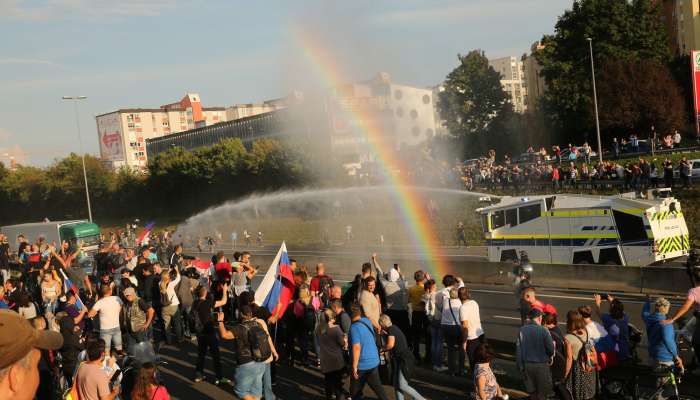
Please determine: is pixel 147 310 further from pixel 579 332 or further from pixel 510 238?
pixel 510 238

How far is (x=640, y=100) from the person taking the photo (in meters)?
53.5

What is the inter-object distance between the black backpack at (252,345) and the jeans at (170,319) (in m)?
6.10

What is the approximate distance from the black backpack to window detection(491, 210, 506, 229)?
60.0 ft

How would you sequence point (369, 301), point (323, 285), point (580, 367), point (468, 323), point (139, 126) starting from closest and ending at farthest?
point (580, 367) < point (468, 323) < point (369, 301) < point (323, 285) < point (139, 126)

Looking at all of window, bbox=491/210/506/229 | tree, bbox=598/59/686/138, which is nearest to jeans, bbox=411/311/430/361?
window, bbox=491/210/506/229

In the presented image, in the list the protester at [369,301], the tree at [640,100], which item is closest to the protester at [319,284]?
the protester at [369,301]

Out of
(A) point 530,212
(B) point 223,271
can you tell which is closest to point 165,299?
(B) point 223,271

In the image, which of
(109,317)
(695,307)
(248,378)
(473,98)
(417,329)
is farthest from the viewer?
(473,98)

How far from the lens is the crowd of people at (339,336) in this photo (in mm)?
8641

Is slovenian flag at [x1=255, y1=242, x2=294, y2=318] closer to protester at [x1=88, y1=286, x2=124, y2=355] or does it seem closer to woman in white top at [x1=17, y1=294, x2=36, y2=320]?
protester at [x1=88, y1=286, x2=124, y2=355]

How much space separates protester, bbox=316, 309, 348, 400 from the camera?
10.1 meters

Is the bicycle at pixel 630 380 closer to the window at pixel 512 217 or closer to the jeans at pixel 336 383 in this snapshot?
the jeans at pixel 336 383

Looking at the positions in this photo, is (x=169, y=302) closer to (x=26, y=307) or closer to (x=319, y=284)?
(x=26, y=307)

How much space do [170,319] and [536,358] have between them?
30.1 feet
